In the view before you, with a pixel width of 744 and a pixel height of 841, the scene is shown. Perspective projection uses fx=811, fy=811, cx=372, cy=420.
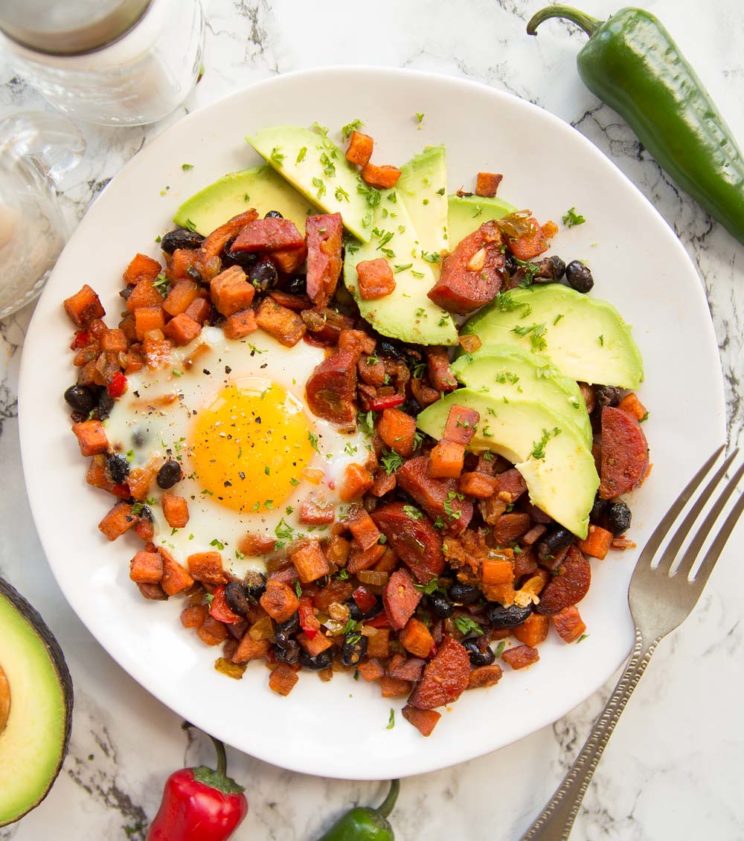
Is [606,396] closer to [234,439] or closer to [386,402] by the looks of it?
[386,402]

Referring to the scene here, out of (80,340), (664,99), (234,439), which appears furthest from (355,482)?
(664,99)

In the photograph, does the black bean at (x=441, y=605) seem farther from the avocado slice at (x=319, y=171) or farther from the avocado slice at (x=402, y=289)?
the avocado slice at (x=319, y=171)

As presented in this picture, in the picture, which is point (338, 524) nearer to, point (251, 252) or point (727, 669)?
point (251, 252)

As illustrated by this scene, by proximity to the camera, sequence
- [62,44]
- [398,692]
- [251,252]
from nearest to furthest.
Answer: [62,44], [251,252], [398,692]

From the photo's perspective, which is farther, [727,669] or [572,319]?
[727,669]

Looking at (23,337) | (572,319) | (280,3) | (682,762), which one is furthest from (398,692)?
(280,3)

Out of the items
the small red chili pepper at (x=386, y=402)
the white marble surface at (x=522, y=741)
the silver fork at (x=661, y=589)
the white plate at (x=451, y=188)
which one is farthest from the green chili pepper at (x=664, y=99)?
the small red chili pepper at (x=386, y=402)

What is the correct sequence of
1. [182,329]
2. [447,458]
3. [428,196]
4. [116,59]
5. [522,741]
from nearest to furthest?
[116,59]
[447,458]
[182,329]
[428,196]
[522,741]
